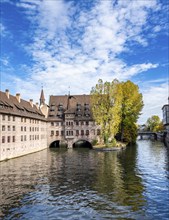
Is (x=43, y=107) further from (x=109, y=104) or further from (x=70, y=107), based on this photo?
(x=109, y=104)

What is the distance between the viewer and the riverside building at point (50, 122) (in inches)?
2251

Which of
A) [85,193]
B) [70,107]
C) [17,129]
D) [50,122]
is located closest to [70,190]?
[85,193]

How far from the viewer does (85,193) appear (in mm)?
24906

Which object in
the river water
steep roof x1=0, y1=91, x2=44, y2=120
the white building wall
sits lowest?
the river water

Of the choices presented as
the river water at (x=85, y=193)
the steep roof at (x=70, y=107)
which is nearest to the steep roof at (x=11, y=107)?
the steep roof at (x=70, y=107)

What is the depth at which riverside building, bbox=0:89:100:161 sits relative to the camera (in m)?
57.2

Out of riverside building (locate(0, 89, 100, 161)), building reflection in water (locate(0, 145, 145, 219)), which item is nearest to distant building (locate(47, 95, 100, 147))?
riverside building (locate(0, 89, 100, 161))

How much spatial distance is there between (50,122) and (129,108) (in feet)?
86.3

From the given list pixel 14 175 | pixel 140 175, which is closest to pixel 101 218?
pixel 140 175

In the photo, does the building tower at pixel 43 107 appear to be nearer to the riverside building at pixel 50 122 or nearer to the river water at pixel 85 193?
the riverside building at pixel 50 122

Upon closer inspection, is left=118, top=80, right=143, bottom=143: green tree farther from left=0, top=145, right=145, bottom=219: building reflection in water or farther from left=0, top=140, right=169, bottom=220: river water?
left=0, top=145, right=145, bottom=219: building reflection in water

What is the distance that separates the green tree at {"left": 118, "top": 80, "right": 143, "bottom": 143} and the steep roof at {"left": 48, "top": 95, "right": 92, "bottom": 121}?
11.2 metres

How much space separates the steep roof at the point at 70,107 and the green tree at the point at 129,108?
11.2m

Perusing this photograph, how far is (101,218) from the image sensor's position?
1839 centimetres
